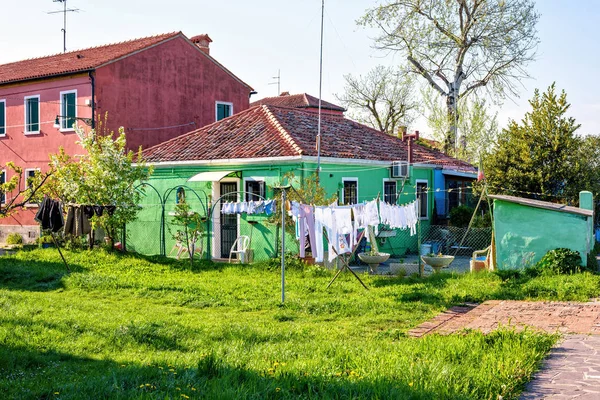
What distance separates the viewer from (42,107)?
89.4ft

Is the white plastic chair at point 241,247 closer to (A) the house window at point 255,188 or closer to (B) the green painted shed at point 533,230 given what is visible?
(A) the house window at point 255,188

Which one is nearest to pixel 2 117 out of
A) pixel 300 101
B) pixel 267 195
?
pixel 267 195

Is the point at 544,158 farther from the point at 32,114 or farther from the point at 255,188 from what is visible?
the point at 32,114

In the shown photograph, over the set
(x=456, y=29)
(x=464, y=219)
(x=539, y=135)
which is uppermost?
(x=456, y=29)

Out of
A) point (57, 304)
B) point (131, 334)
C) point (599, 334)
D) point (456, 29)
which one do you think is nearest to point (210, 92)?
point (456, 29)

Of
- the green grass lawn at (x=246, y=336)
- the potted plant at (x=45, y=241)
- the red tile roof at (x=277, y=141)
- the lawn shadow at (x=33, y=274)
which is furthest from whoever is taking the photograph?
the potted plant at (x=45, y=241)

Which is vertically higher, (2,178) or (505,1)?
(505,1)

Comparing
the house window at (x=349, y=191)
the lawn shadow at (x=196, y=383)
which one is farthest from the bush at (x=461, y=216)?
the lawn shadow at (x=196, y=383)

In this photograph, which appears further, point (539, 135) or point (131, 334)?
point (539, 135)

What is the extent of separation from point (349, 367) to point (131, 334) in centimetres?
393

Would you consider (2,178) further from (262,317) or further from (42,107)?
(262,317)

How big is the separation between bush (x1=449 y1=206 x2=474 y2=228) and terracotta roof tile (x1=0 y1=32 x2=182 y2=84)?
13501 millimetres

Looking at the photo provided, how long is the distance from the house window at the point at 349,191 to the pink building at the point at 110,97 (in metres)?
9.84

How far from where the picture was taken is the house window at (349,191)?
2064 cm
